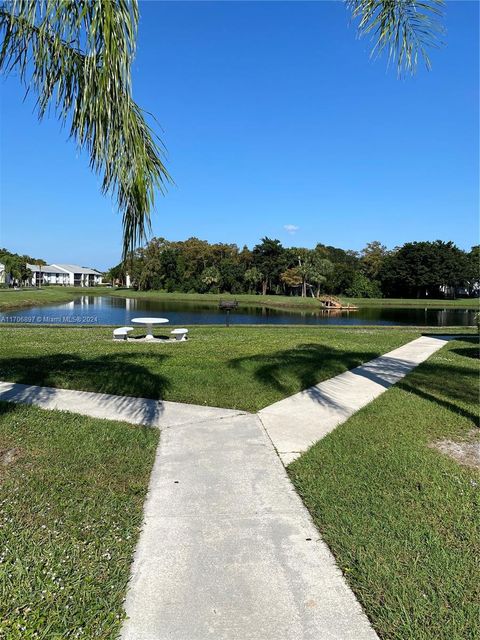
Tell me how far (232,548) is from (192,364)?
6.69 metres

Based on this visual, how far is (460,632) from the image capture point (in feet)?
7.68

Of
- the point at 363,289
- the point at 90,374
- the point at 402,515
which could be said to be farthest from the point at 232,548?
the point at 363,289

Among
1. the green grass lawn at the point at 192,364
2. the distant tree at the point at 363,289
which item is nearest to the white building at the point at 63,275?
the distant tree at the point at 363,289

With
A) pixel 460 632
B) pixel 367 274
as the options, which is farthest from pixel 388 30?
pixel 367 274

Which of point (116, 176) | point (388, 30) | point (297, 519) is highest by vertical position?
point (388, 30)

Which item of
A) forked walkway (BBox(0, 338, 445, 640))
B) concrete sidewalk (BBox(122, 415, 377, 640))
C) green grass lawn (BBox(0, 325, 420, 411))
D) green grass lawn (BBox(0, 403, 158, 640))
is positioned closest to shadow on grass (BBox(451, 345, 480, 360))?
green grass lawn (BBox(0, 325, 420, 411))

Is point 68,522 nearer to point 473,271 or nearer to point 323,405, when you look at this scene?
point 323,405

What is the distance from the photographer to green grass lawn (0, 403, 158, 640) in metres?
2.47

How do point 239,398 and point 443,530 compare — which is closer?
point 443,530

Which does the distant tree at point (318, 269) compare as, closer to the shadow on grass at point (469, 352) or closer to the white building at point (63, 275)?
the shadow on grass at point (469, 352)

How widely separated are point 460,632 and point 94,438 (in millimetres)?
3901

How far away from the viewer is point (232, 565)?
9.69ft

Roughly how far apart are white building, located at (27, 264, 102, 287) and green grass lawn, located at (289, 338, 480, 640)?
4663 inches

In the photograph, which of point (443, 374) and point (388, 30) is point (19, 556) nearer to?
point (388, 30)
